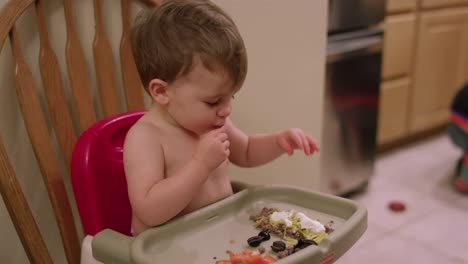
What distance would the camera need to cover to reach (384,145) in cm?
225

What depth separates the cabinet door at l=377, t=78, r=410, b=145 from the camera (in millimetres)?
2064

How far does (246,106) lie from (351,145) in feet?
2.57

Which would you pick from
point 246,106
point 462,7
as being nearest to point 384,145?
point 462,7

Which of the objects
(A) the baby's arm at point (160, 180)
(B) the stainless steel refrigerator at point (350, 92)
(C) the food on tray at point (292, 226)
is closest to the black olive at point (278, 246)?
(C) the food on tray at point (292, 226)

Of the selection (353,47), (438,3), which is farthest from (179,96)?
(438,3)

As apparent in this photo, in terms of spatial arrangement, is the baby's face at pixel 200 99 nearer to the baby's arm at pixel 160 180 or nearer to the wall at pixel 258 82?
the baby's arm at pixel 160 180

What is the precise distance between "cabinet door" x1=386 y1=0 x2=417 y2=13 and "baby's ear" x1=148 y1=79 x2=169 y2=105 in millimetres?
1437

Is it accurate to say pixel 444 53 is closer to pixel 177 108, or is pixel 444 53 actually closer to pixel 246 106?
pixel 246 106

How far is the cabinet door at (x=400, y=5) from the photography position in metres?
1.89

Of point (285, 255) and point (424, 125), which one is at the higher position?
point (285, 255)

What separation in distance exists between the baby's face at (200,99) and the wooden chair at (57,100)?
21cm

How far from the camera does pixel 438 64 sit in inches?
88.1

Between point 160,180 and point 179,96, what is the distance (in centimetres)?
13

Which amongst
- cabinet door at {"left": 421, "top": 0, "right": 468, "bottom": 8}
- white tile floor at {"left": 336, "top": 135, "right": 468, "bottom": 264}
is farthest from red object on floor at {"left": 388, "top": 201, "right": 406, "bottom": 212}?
cabinet door at {"left": 421, "top": 0, "right": 468, "bottom": 8}
